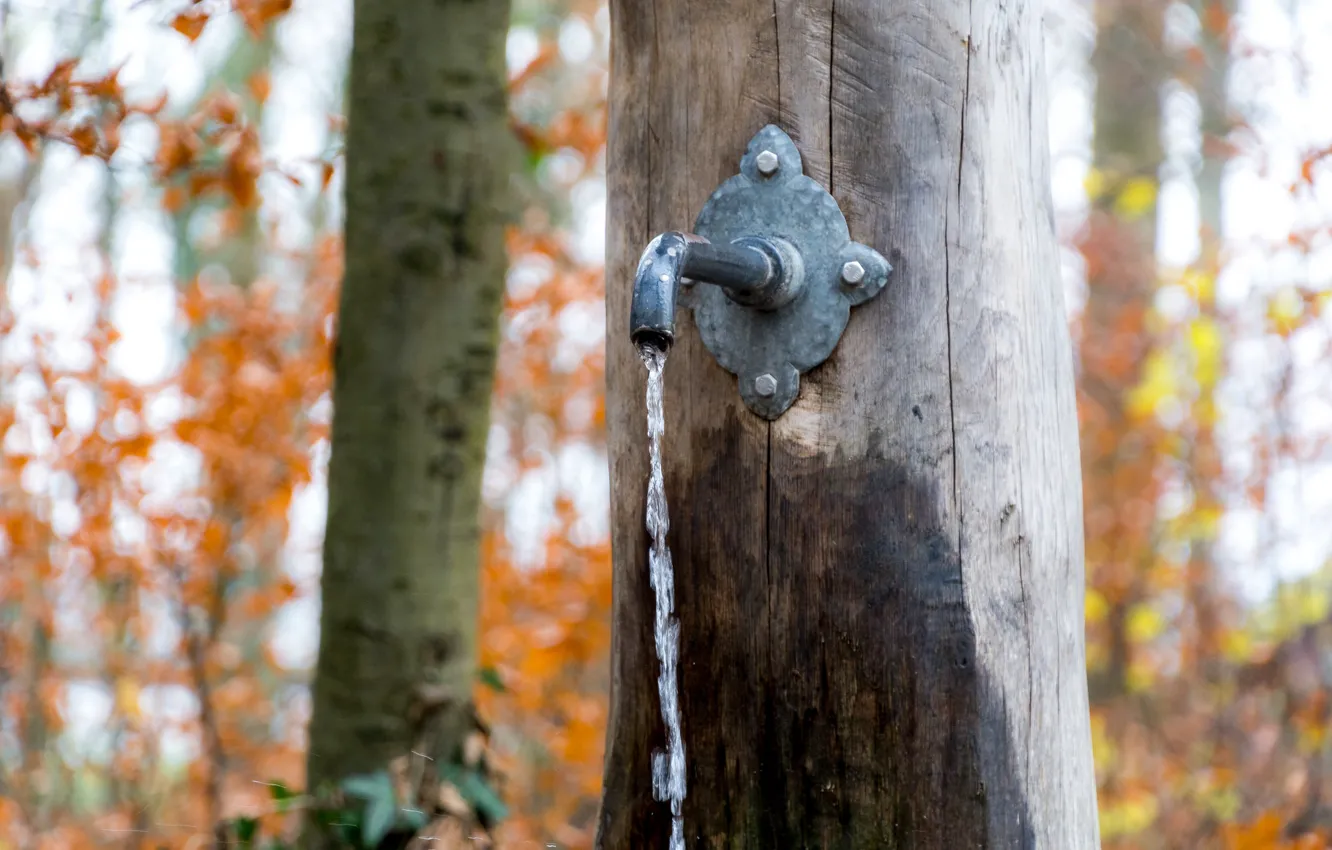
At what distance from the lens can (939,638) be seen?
4.53 feet

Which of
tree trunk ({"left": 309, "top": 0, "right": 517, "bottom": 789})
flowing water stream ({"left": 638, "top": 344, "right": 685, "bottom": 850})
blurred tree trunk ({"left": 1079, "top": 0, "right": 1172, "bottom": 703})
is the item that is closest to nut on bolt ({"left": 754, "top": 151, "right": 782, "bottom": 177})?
flowing water stream ({"left": 638, "top": 344, "right": 685, "bottom": 850})

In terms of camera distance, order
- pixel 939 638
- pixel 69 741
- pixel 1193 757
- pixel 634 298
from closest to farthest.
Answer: pixel 634 298
pixel 939 638
pixel 1193 757
pixel 69 741

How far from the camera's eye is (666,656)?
4.97 feet

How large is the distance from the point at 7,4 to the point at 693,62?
1.87 m

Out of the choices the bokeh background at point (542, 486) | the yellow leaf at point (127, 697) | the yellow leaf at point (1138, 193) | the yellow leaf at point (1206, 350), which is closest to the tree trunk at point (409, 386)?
the bokeh background at point (542, 486)

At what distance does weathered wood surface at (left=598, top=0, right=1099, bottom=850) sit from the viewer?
1.38 metres

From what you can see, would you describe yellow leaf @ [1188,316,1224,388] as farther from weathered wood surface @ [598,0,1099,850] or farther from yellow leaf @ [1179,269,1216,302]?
weathered wood surface @ [598,0,1099,850]

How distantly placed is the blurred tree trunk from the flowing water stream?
15.3 ft

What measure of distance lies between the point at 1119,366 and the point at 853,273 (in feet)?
15.9

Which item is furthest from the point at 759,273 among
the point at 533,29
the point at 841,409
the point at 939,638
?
the point at 533,29

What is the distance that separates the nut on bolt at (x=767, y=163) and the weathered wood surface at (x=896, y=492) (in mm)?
37

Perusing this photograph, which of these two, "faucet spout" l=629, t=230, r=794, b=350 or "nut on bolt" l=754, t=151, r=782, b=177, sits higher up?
"nut on bolt" l=754, t=151, r=782, b=177

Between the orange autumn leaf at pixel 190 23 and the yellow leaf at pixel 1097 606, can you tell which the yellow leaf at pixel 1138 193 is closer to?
the yellow leaf at pixel 1097 606

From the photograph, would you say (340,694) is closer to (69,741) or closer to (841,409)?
(841,409)
